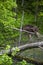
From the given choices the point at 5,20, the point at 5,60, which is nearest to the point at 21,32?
the point at 5,20

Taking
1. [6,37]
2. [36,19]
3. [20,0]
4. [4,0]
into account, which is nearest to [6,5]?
[4,0]

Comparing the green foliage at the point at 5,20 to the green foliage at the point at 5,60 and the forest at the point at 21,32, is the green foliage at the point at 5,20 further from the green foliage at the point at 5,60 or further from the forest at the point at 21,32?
the green foliage at the point at 5,60

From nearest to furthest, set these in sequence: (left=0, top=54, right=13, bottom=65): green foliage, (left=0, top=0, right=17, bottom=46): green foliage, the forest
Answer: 1. (left=0, top=54, right=13, bottom=65): green foliage
2. the forest
3. (left=0, top=0, right=17, bottom=46): green foliage

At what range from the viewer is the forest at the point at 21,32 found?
8914 mm

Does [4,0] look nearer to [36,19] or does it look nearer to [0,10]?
[0,10]

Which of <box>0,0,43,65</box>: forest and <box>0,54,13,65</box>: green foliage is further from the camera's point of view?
<box>0,0,43,65</box>: forest

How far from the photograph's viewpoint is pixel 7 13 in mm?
10344

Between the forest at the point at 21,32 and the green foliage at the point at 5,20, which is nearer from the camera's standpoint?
the forest at the point at 21,32

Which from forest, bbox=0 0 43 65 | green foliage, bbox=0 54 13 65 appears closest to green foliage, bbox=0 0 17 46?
forest, bbox=0 0 43 65

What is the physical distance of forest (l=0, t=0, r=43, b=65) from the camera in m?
8.91

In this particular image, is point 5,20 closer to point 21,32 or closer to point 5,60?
point 5,60

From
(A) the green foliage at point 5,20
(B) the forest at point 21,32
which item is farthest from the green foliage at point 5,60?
(A) the green foliage at point 5,20

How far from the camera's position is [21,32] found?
19422 millimetres

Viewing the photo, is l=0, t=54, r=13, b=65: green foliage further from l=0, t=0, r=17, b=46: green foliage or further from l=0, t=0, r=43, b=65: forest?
l=0, t=0, r=17, b=46: green foliage
